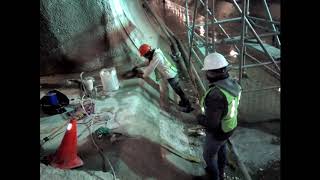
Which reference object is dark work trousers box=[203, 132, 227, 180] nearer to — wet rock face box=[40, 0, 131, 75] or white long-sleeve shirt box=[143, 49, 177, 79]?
white long-sleeve shirt box=[143, 49, 177, 79]

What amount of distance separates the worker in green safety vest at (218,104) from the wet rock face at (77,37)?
4469 mm

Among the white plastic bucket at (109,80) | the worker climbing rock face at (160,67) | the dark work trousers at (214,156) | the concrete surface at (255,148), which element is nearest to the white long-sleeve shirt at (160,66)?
the worker climbing rock face at (160,67)

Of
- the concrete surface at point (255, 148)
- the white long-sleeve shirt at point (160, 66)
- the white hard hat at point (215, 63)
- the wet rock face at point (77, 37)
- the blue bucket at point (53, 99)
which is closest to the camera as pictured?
the white hard hat at point (215, 63)

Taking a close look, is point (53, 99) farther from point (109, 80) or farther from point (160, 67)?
point (160, 67)

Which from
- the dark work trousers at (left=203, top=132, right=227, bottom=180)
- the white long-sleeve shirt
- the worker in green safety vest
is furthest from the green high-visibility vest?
the white long-sleeve shirt

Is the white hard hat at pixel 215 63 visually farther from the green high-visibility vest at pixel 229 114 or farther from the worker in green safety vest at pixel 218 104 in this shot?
the green high-visibility vest at pixel 229 114

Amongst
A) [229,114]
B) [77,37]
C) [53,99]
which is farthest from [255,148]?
[77,37]

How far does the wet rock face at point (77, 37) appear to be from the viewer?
850 centimetres

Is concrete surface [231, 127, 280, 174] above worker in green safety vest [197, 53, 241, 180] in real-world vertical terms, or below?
below

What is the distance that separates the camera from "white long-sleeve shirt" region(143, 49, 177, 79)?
791cm

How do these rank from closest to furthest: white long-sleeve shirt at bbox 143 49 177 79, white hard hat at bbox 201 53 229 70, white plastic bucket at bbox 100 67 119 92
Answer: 1. white hard hat at bbox 201 53 229 70
2. white long-sleeve shirt at bbox 143 49 177 79
3. white plastic bucket at bbox 100 67 119 92
